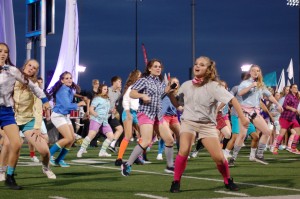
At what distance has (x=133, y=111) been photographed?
669 inches

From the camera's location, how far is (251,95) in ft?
49.0

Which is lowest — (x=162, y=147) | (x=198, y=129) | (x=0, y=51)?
(x=162, y=147)

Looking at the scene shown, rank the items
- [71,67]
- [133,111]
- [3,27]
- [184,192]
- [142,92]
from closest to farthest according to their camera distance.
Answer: [184,192]
[142,92]
[133,111]
[3,27]
[71,67]

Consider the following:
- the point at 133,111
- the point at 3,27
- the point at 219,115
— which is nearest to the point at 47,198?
the point at 133,111

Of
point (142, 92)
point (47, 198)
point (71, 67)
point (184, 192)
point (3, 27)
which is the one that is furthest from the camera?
point (71, 67)

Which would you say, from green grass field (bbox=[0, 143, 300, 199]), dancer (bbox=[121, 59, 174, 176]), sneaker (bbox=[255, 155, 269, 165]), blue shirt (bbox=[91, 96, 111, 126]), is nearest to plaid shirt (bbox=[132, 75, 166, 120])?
dancer (bbox=[121, 59, 174, 176])

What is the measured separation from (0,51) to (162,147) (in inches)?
326

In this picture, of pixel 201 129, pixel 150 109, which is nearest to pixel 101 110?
pixel 150 109

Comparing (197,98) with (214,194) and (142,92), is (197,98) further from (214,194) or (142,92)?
(142,92)

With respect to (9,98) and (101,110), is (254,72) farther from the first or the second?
(9,98)

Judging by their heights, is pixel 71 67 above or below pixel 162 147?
above

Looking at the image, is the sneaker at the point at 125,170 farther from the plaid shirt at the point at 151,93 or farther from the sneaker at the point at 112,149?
the sneaker at the point at 112,149

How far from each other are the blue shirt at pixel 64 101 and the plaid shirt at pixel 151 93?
6.80ft

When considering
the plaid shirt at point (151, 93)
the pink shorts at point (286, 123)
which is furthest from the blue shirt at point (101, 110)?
the plaid shirt at point (151, 93)
